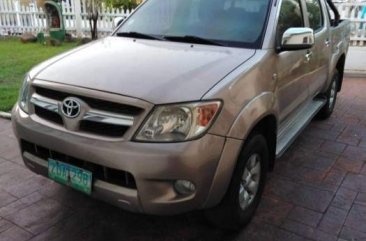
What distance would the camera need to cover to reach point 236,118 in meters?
2.40

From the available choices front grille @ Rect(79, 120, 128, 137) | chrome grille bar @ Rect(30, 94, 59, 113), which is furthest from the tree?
front grille @ Rect(79, 120, 128, 137)

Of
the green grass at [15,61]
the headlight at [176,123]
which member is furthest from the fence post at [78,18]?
the headlight at [176,123]

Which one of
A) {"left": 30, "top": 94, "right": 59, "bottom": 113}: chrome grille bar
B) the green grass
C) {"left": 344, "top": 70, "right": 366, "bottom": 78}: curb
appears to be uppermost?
{"left": 30, "top": 94, "right": 59, "bottom": 113}: chrome grille bar

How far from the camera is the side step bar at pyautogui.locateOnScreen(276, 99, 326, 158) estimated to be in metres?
3.41

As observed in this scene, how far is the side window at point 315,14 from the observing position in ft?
13.7

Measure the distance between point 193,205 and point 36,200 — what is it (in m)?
1.57

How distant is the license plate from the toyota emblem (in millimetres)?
325

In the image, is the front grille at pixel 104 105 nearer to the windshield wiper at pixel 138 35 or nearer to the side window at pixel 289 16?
the windshield wiper at pixel 138 35

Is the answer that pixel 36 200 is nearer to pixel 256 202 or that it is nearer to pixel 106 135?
pixel 106 135

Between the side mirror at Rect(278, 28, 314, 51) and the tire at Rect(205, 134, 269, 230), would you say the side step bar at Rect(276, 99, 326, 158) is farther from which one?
the side mirror at Rect(278, 28, 314, 51)

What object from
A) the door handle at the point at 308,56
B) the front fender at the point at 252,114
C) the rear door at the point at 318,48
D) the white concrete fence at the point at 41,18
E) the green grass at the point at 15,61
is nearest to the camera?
the front fender at the point at 252,114

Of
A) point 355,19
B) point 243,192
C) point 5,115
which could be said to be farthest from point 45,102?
point 355,19

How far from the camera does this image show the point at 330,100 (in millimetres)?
5379

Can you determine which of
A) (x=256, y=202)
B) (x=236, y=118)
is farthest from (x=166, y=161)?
(x=256, y=202)
